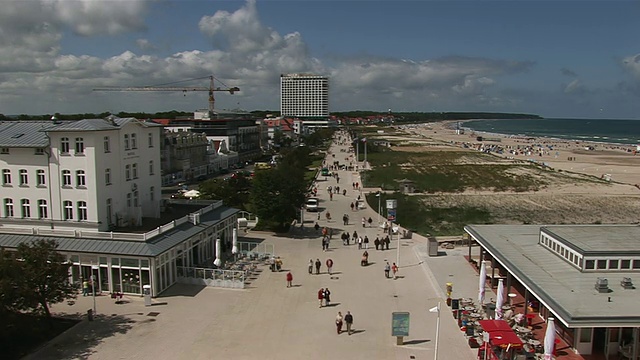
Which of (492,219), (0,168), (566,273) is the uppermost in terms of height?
(0,168)

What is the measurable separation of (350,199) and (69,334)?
37980mm

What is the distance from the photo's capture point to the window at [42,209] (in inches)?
1054

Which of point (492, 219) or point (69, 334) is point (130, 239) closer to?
point (69, 334)

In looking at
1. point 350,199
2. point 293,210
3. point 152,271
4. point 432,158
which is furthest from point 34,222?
point 432,158

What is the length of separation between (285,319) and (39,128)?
1793 cm

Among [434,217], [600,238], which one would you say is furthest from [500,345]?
[434,217]

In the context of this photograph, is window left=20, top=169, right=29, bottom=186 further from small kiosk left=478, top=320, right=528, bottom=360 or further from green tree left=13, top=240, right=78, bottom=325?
small kiosk left=478, top=320, right=528, bottom=360

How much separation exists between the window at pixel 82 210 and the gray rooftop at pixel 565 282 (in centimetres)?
2090

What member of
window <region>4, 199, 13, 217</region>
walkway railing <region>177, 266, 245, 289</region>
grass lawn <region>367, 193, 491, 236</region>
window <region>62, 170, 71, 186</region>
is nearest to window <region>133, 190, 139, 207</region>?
window <region>62, 170, 71, 186</region>

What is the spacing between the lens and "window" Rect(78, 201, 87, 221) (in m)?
26.1

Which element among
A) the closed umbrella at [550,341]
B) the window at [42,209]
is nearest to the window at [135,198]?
the window at [42,209]

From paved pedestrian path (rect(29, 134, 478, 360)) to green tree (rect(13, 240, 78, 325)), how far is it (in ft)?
5.53

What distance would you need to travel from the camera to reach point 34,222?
26.8m

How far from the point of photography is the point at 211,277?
2633cm
